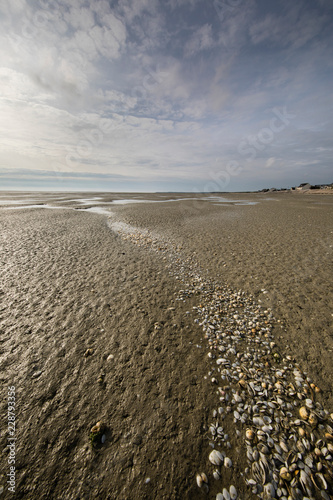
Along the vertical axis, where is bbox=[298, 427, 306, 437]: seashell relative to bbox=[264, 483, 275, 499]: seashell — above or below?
above

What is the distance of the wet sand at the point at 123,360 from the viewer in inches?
111

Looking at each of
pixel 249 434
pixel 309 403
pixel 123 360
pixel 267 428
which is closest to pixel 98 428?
pixel 123 360

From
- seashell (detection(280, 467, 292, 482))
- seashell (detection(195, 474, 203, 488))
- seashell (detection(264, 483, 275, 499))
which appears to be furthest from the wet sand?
seashell (detection(280, 467, 292, 482))

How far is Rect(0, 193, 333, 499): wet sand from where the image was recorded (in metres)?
2.81

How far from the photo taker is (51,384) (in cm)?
394

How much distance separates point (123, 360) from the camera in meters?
4.48

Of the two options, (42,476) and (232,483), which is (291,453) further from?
(42,476)

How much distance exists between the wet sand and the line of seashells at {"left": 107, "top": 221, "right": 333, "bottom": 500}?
19 centimetres

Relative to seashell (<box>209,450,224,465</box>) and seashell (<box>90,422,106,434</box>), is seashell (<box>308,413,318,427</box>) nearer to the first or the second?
seashell (<box>209,450,224,465</box>)

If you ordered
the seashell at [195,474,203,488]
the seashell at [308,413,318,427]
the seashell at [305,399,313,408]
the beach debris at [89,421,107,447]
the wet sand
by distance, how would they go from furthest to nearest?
the seashell at [305,399,313,408] < the seashell at [308,413,318,427] < the beach debris at [89,421,107,447] < the wet sand < the seashell at [195,474,203,488]

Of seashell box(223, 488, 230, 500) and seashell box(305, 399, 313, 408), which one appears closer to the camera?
seashell box(223, 488, 230, 500)

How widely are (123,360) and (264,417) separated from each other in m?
3.10

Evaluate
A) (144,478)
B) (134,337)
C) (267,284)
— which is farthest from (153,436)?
(267,284)

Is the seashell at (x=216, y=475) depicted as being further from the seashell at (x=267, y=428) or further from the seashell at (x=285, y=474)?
the seashell at (x=267, y=428)
